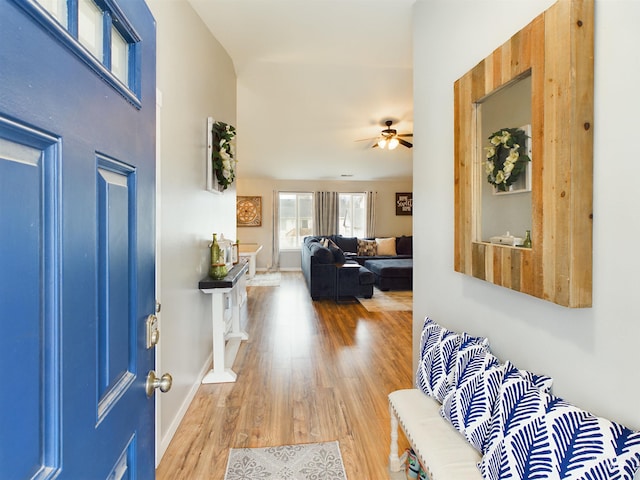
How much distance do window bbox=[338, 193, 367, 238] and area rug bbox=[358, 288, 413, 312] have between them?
308cm

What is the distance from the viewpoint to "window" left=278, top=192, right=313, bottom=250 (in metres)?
8.76

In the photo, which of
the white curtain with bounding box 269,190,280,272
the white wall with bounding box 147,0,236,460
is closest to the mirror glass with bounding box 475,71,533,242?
the white wall with bounding box 147,0,236,460

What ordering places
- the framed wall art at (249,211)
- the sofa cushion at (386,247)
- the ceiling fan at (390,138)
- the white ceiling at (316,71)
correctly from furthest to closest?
1. the framed wall art at (249,211)
2. the sofa cushion at (386,247)
3. the ceiling fan at (390,138)
4. the white ceiling at (316,71)

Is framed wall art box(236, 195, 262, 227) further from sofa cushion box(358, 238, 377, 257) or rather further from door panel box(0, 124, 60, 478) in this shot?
door panel box(0, 124, 60, 478)

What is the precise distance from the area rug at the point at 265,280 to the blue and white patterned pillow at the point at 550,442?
575cm

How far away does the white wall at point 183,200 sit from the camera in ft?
6.01

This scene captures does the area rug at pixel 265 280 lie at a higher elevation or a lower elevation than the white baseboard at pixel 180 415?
higher

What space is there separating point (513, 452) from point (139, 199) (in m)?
1.27

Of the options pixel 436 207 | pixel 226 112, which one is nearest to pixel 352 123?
pixel 226 112

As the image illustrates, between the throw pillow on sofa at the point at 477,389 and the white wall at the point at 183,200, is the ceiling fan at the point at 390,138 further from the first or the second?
the throw pillow on sofa at the point at 477,389

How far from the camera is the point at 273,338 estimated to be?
357cm

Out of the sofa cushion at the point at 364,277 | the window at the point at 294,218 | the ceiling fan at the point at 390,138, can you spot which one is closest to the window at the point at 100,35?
the ceiling fan at the point at 390,138

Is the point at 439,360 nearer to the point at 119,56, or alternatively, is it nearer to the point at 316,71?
the point at 119,56

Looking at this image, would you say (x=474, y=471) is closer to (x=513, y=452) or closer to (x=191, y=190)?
(x=513, y=452)
